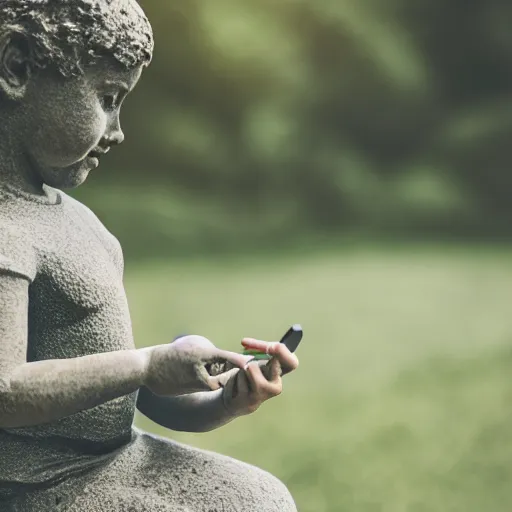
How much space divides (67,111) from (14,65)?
0.07m

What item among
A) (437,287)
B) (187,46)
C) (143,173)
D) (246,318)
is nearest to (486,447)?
(437,287)

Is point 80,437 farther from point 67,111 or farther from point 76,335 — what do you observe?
point 67,111

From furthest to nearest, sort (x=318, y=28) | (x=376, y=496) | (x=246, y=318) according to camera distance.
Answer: (x=318, y=28) → (x=246, y=318) → (x=376, y=496)

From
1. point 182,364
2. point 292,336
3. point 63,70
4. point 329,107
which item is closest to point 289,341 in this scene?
point 292,336

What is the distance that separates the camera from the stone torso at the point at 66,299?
99 cm

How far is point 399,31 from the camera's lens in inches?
94.6

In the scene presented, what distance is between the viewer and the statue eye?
3.37ft

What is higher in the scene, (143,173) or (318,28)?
(318,28)

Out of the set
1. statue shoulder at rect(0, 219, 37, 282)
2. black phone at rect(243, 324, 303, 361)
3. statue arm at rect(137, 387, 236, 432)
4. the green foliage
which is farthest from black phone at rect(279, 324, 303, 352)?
the green foliage

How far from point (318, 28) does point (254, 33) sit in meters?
0.15

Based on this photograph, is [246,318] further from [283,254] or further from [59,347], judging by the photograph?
[59,347]

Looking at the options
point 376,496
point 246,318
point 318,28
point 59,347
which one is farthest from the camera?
point 318,28

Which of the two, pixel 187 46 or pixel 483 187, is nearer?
pixel 187 46

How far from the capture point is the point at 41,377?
0.93 meters
